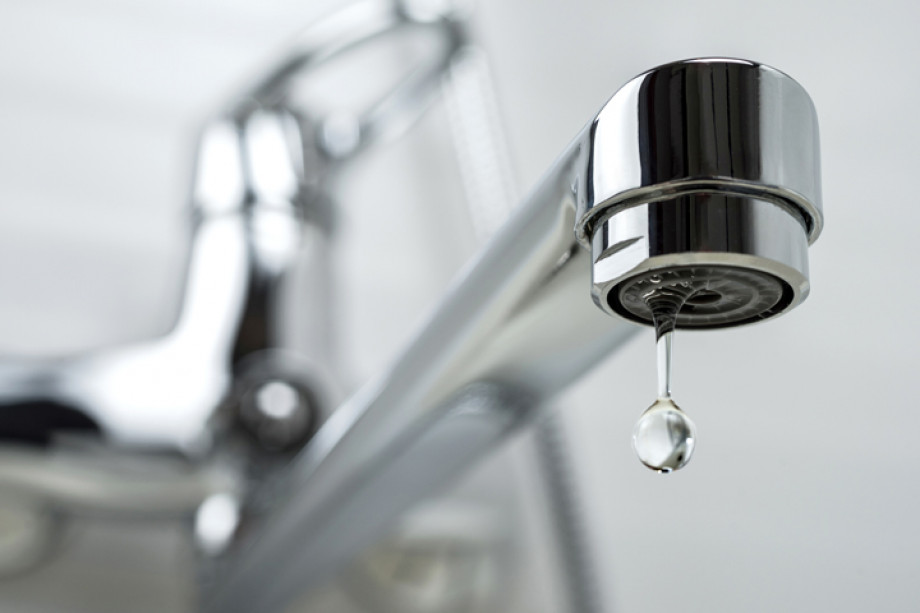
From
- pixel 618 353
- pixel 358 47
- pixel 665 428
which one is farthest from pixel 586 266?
pixel 358 47

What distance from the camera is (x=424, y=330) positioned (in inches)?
11.4

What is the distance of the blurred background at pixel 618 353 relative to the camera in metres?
0.46

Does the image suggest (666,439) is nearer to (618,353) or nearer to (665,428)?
(665,428)

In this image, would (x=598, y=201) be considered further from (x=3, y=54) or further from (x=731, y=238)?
(x=3, y=54)

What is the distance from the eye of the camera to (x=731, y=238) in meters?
0.19

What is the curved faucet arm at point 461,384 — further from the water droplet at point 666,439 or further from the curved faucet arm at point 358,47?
the curved faucet arm at point 358,47

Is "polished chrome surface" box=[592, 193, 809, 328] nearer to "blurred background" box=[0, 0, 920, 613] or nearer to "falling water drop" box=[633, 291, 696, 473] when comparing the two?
"falling water drop" box=[633, 291, 696, 473]

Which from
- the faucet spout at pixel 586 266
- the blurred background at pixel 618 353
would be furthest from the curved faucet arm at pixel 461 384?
the blurred background at pixel 618 353

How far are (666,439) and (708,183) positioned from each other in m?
0.06

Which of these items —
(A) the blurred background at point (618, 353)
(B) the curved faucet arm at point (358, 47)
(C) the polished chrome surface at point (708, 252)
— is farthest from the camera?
(B) the curved faucet arm at point (358, 47)

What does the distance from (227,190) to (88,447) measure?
0.17m

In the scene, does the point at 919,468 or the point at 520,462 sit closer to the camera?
the point at 919,468

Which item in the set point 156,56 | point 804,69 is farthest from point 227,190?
point 804,69

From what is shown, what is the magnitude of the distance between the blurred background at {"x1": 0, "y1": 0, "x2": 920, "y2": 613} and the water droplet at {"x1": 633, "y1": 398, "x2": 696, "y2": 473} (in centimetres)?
27
